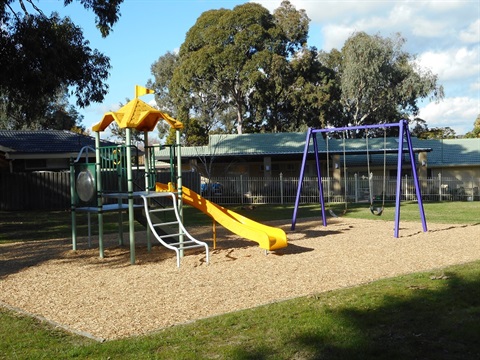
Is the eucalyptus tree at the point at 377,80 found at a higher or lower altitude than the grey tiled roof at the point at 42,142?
higher

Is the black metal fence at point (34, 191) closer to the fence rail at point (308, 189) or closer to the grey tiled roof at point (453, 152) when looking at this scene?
the fence rail at point (308, 189)

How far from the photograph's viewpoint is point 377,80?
1868 inches

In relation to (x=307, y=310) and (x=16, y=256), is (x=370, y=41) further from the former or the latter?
(x=307, y=310)

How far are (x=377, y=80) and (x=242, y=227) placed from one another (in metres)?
38.9

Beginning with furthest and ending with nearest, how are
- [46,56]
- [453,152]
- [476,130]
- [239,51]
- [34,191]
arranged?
[476,130]
[239,51]
[453,152]
[34,191]
[46,56]

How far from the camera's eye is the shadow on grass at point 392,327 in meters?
5.05

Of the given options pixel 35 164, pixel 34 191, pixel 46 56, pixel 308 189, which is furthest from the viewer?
pixel 308 189

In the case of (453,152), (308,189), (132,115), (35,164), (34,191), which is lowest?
(308,189)

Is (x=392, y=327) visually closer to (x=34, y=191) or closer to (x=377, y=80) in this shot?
(x=34, y=191)

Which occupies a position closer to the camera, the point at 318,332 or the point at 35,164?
the point at 318,332

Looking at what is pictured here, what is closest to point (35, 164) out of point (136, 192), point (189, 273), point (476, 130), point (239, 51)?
point (239, 51)

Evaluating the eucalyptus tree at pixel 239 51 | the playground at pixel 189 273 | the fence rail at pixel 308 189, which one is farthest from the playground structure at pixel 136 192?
the eucalyptus tree at pixel 239 51

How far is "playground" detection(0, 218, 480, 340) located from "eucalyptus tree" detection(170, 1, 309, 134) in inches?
1219

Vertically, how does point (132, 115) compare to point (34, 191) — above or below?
above
